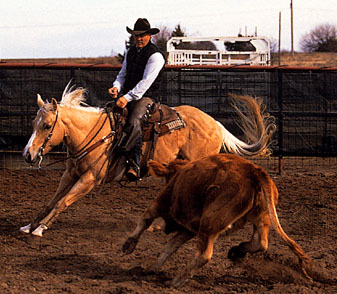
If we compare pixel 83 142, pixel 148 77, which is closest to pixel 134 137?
pixel 83 142

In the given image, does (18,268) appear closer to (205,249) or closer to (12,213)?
(205,249)

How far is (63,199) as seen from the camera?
18.5ft

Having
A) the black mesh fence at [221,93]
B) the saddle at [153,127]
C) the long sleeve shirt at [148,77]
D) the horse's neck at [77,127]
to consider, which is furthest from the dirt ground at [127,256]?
the black mesh fence at [221,93]

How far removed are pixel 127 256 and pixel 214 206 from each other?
137 centimetres

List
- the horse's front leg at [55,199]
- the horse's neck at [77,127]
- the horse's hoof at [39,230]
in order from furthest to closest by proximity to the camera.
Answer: the horse's neck at [77,127] → the horse's front leg at [55,199] → the horse's hoof at [39,230]

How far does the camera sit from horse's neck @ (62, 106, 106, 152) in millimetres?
5918

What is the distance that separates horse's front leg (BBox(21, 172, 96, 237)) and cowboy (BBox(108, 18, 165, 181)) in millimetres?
567

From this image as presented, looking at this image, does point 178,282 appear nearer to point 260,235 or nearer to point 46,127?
point 260,235

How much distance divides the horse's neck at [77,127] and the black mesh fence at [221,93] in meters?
4.24

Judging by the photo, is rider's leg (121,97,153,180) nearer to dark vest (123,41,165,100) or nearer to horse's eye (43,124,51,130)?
dark vest (123,41,165,100)

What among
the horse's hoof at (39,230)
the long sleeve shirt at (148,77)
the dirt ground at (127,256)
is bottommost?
the dirt ground at (127,256)

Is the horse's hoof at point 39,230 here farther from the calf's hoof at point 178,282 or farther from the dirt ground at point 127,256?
the calf's hoof at point 178,282

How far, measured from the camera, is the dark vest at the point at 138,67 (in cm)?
637

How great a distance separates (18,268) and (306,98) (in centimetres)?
707
